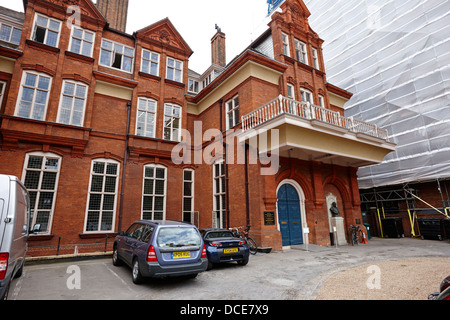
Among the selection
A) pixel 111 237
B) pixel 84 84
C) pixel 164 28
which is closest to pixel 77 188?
pixel 111 237

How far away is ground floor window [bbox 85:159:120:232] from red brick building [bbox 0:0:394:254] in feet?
0.22

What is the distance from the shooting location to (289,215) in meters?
12.3

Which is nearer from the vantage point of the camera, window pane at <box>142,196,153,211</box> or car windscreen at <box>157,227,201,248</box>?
car windscreen at <box>157,227,201,248</box>

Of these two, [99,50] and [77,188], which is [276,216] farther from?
[99,50]

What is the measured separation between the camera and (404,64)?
1722 cm

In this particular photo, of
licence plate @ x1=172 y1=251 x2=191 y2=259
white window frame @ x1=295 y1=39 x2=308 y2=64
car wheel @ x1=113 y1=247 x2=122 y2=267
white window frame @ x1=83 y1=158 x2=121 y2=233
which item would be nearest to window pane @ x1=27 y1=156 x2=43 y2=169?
white window frame @ x1=83 y1=158 x2=121 y2=233

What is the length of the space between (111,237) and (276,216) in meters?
8.52

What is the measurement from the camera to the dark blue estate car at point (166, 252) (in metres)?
5.62

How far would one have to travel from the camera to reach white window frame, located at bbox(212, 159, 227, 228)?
530 inches

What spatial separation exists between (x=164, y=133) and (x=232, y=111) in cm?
464

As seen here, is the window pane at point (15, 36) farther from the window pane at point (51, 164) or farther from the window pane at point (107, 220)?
the window pane at point (107, 220)

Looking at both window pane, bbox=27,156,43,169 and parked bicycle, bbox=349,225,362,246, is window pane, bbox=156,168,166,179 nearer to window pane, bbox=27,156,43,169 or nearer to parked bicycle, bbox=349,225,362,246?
window pane, bbox=27,156,43,169

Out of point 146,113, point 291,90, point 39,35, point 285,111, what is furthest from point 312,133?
point 39,35

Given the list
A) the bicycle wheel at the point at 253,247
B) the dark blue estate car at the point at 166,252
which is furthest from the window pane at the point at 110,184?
the bicycle wheel at the point at 253,247
